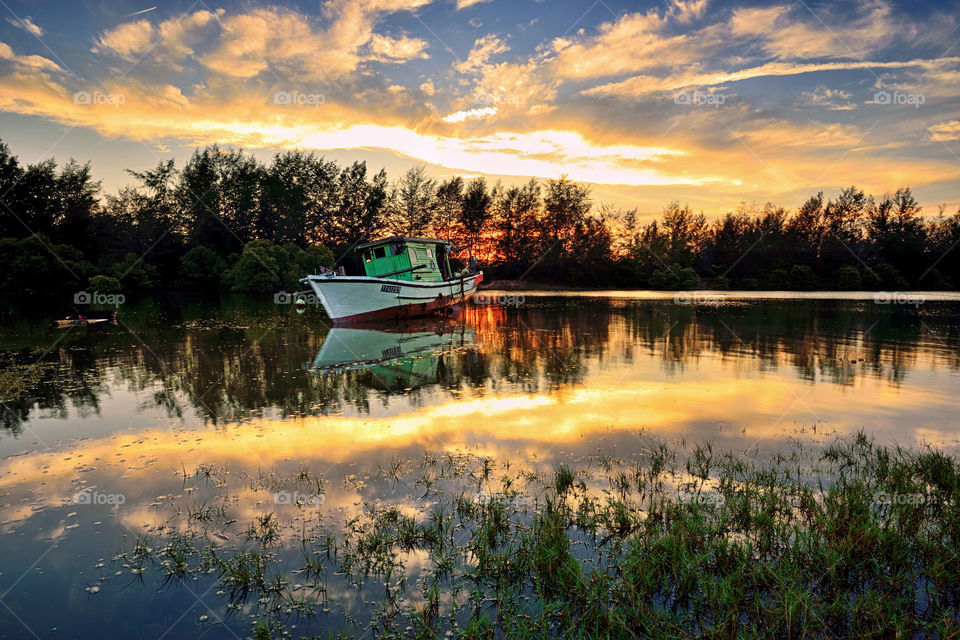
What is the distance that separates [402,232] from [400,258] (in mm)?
63403

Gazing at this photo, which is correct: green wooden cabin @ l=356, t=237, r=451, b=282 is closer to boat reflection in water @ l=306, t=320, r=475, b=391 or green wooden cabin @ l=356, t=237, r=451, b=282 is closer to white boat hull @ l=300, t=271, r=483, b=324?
white boat hull @ l=300, t=271, r=483, b=324

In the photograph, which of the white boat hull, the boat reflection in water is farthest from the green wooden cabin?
the boat reflection in water

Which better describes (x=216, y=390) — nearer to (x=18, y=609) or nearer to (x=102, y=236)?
(x=18, y=609)

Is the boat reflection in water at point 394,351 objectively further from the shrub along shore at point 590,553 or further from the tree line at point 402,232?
the tree line at point 402,232

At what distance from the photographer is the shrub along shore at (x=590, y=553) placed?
409 centimetres

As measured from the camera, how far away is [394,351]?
18922 mm

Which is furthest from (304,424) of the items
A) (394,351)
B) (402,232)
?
(402,232)

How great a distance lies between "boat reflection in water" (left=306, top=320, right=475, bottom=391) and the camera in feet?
47.2

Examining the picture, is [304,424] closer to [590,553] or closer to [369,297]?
[590,553]

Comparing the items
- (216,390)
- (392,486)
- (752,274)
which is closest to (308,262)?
(216,390)

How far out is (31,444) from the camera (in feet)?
27.7

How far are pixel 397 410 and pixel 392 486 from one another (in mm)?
3950

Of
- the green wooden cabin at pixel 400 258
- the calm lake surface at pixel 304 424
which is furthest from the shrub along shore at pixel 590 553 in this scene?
the green wooden cabin at pixel 400 258

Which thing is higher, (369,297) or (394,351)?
(369,297)
